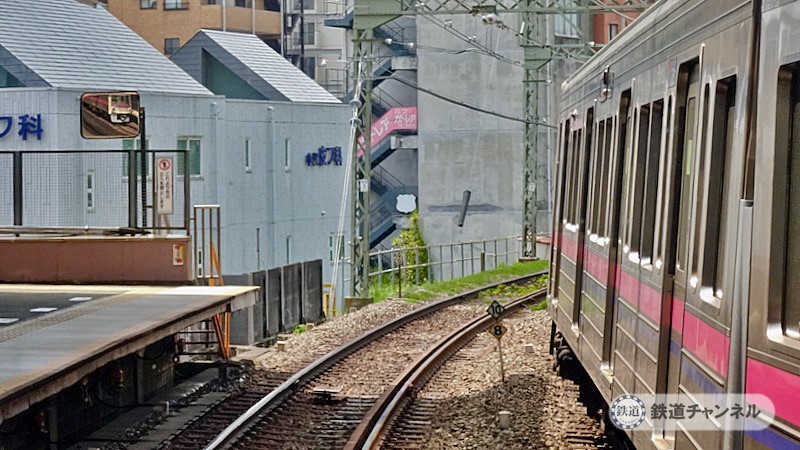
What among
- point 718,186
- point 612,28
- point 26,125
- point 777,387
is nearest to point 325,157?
point 26,125

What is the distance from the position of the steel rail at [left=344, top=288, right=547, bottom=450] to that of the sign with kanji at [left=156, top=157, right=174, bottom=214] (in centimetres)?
441

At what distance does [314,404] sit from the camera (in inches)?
519

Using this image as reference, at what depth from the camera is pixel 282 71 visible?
4169cm

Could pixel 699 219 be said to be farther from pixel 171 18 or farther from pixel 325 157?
pixel 171 18

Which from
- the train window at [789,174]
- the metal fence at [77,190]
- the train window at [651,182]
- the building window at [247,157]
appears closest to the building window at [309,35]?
the building window at [247,157]

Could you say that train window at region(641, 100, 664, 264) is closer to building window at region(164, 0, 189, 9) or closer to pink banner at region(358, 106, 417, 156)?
pink banner at region(358, 106, 417, 156)

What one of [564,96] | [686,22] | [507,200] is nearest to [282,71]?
[507,200]

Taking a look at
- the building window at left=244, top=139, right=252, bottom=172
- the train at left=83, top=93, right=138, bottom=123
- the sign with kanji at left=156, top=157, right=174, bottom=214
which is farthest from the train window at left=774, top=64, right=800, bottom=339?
the building window at left=244, top=139, right=252, bottom=172

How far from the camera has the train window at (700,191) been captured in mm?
5617

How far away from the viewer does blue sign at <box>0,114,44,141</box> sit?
93.7 feet

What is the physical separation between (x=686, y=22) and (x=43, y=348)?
7.02m

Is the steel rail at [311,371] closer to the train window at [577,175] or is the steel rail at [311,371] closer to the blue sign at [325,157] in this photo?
the train window at [577,175]

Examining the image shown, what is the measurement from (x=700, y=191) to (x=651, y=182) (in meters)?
1.48

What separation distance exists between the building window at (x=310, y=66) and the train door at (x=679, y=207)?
56520mm
